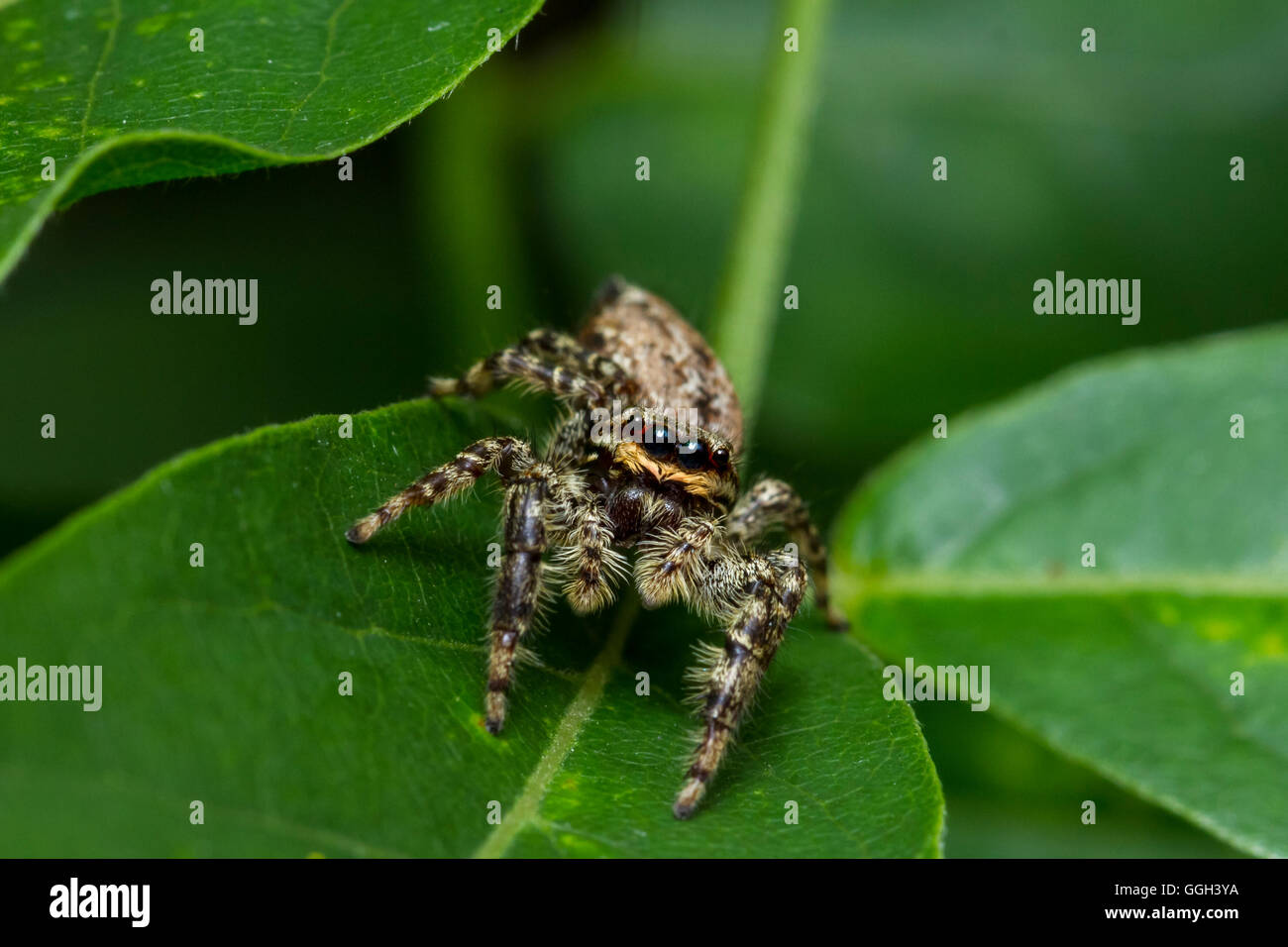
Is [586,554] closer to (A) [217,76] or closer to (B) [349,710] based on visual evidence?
(B) [349,710]

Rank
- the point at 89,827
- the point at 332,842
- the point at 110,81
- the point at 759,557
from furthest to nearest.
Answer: the point at 759,557
the point at 110,81
the point at 332,842
the point at 89,827

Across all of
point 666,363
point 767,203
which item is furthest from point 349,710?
point 767,203

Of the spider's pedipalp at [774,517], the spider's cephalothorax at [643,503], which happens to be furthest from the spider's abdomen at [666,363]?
the spider's pedipalp at [774,517]

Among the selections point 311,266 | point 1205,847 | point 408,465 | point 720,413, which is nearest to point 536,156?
point 311,266

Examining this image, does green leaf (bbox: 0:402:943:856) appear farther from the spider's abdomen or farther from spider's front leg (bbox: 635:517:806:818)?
the spider's abdomen

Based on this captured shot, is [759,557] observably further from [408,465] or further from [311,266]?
[311,266]

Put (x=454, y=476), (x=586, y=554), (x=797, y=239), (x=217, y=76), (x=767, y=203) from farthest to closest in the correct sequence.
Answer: (x=797, y=239)
(x=767, y=203)
(x=586, y=554)
(x=454, y=476)
(x=217, y=76)
